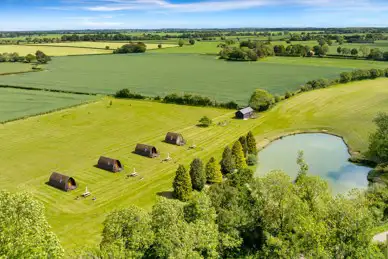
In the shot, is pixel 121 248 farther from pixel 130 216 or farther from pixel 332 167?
pixel 332 167

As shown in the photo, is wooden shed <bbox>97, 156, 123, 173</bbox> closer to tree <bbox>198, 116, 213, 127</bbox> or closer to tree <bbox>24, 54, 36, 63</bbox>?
tree <bbox>198, 116, 213, 127</bbox>

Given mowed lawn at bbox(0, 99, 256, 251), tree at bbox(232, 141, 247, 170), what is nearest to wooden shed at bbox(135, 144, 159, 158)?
mowed lawn at bbox(0, 99, 256, 251)

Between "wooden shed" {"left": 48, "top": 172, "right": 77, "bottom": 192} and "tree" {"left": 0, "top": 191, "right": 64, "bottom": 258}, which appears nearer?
"tree" {"left": 0, "top": 191, "right": 64, "bottom": 258}

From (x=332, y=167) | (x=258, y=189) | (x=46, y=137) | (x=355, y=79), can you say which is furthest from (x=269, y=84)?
(x=258, y=189)

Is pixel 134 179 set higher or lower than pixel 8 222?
lower

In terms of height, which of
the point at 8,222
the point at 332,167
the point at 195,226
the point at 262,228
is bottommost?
the point at 332,167

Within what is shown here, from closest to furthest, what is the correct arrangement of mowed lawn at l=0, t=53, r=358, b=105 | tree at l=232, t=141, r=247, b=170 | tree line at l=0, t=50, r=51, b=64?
tree at l=232, t=141, r=247, b=170, mowed lawn at l=0, t=53, r=358, b=105, tree line at l=0, t=50, r=51, b=64

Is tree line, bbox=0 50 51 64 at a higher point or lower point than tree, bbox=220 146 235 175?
higher
